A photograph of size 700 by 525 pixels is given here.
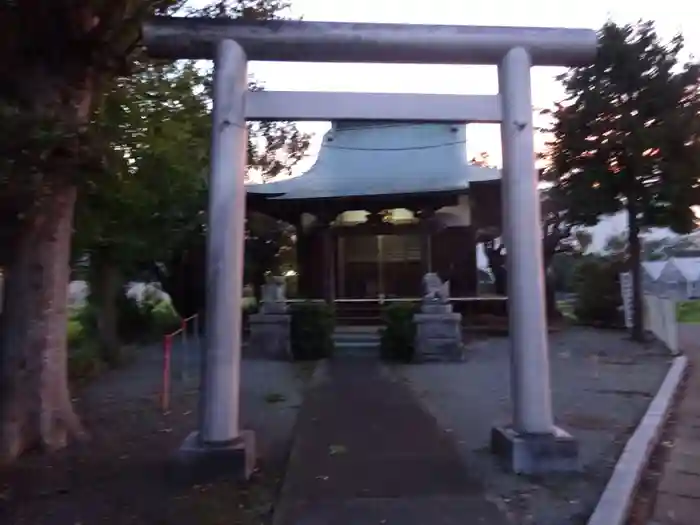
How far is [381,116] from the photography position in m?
6.73

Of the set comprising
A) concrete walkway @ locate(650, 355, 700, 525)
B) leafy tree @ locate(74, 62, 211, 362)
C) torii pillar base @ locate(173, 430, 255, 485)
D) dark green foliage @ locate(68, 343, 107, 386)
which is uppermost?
leafy tree @ locate(74, 62, 211, 362)

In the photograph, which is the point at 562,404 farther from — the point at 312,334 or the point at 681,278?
the point at 681,278

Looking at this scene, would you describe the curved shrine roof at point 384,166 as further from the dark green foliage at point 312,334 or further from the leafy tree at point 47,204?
the leafy tree at point 47,204

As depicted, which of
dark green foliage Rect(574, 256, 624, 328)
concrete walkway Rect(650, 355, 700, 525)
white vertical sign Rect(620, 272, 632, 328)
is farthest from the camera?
dark green foliage Rect(574, 256, 624, 328)

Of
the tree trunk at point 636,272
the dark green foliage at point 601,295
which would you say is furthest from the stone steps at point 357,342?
the dark green foliage at point 601,295

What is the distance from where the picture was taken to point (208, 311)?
6344mm

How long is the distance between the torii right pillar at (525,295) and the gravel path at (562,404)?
0.22m

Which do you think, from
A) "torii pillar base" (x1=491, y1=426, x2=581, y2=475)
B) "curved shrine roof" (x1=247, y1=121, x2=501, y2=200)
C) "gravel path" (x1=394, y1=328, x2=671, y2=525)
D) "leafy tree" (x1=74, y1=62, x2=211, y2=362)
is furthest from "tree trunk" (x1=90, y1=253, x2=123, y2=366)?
"torii pillar base" (x1=491, y1=426, x2=581, y2=475)

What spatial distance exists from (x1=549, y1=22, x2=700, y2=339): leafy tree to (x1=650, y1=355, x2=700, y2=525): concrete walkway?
7.93 m

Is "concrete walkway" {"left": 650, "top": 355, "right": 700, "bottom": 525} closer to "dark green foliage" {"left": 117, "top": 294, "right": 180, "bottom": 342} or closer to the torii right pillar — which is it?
the torii right pillar

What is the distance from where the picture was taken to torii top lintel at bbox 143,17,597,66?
6.58 meters

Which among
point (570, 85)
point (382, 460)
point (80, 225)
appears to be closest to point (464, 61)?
point (382, 460)

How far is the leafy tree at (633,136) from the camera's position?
16.9 m

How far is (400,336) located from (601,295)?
10490 mm
